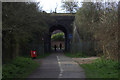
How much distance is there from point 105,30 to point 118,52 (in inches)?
72.8

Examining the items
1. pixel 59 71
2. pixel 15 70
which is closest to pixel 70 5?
pixel 59 71

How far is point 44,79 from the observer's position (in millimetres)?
10523

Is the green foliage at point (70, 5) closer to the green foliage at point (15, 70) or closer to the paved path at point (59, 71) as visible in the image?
the paved path at point (59, 71)

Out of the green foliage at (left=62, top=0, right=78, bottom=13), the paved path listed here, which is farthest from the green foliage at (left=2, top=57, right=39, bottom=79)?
the green foliage at (left=62, top=0, right=78, bottom=13)


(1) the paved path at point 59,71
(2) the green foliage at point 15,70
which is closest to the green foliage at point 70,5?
(1) the paved path at point 59,71

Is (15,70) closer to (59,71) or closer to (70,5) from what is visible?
(59,71)

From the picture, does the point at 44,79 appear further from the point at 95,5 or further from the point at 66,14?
the point at 66,14

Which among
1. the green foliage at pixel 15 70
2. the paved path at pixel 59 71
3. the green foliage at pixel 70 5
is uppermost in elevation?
the green foliage at pixel 70 5

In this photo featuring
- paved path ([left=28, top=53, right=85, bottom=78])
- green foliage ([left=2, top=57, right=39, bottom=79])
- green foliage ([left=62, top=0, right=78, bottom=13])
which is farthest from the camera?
green foliage ([left=62, top=0, right=78, bottom=13])

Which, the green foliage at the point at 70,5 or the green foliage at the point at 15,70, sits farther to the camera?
the green foliage at the point at 70,5

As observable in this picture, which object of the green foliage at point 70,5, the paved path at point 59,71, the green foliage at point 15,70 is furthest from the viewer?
the green foliage at point 70,5

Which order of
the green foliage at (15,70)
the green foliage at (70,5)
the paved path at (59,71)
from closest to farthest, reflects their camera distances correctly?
the green foliage at (15,70), the paved path at (59,71), the green foliage at (70,5)

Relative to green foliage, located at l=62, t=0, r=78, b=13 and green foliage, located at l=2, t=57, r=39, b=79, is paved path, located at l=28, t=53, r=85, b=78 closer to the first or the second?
green foliage, located at l=2, t=57, r=39, b=79

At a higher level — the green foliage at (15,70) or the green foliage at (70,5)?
the green foliage at (70,5)
